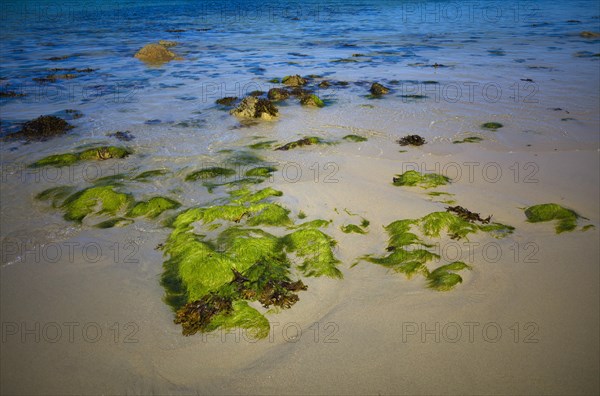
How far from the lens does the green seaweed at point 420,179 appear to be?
5395 mm

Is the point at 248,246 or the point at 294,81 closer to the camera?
the point at 248,246

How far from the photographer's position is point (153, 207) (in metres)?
5.00

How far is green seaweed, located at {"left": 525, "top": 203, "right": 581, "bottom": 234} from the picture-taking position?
423 cm

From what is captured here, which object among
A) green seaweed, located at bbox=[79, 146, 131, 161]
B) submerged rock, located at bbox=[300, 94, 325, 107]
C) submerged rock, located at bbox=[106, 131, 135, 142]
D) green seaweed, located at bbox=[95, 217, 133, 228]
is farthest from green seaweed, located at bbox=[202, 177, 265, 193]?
submerged rock, located at bbox=[300, 94, 325, 107]

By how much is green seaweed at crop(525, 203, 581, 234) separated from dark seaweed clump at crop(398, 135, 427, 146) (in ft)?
8.84

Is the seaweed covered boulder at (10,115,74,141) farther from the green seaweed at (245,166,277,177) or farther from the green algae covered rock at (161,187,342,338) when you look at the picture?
the green algae covered rock at (161,187,342,338)

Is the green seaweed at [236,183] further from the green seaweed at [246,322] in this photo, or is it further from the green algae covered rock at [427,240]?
the green seaweed at [246,322]

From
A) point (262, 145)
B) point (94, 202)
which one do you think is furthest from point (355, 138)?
point (94, 202)

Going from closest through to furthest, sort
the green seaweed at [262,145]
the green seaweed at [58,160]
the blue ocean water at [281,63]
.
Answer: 1. the green seaweed at [58,160]
2. the green seaweed at [262,145]
3. the blue ocean water at [281,63]

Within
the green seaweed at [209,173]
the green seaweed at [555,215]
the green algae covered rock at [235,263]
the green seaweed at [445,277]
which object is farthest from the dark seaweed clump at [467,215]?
the green seaweed at [209,173]

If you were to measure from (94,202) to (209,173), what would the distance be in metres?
1.78

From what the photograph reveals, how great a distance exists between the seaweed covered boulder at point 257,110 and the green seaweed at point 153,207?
4.02 meters

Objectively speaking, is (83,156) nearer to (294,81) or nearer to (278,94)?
(278,94)

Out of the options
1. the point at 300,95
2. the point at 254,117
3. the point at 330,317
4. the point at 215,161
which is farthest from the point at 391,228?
the point at 300,95
